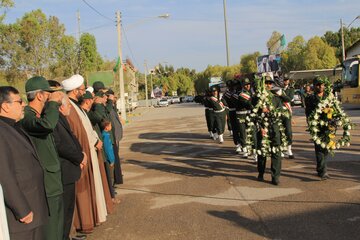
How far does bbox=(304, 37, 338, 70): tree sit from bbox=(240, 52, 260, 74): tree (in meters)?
11.1

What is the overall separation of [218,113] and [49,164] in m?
11.1

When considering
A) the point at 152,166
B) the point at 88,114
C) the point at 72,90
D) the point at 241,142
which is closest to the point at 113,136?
the point at 88,114

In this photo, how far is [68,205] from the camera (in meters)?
4.88

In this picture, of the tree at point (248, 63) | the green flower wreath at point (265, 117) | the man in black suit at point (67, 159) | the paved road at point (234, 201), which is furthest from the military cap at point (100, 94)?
the tree at point (248, 63)

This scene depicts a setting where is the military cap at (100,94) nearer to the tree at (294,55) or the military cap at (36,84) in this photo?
the military cap at (36,84)

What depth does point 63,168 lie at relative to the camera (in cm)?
474

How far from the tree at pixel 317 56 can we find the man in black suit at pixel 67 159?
175 feet

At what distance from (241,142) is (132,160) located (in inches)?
133

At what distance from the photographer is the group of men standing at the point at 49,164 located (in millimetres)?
3389

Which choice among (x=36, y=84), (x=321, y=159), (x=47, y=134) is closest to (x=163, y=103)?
(x=321, y=159)

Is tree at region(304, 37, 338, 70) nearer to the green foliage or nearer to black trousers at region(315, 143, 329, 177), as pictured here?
the green foliage

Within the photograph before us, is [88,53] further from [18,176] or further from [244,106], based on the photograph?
[18,176]

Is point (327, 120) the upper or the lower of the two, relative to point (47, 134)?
lower

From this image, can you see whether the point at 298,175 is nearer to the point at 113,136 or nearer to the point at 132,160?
the point at 113,136
